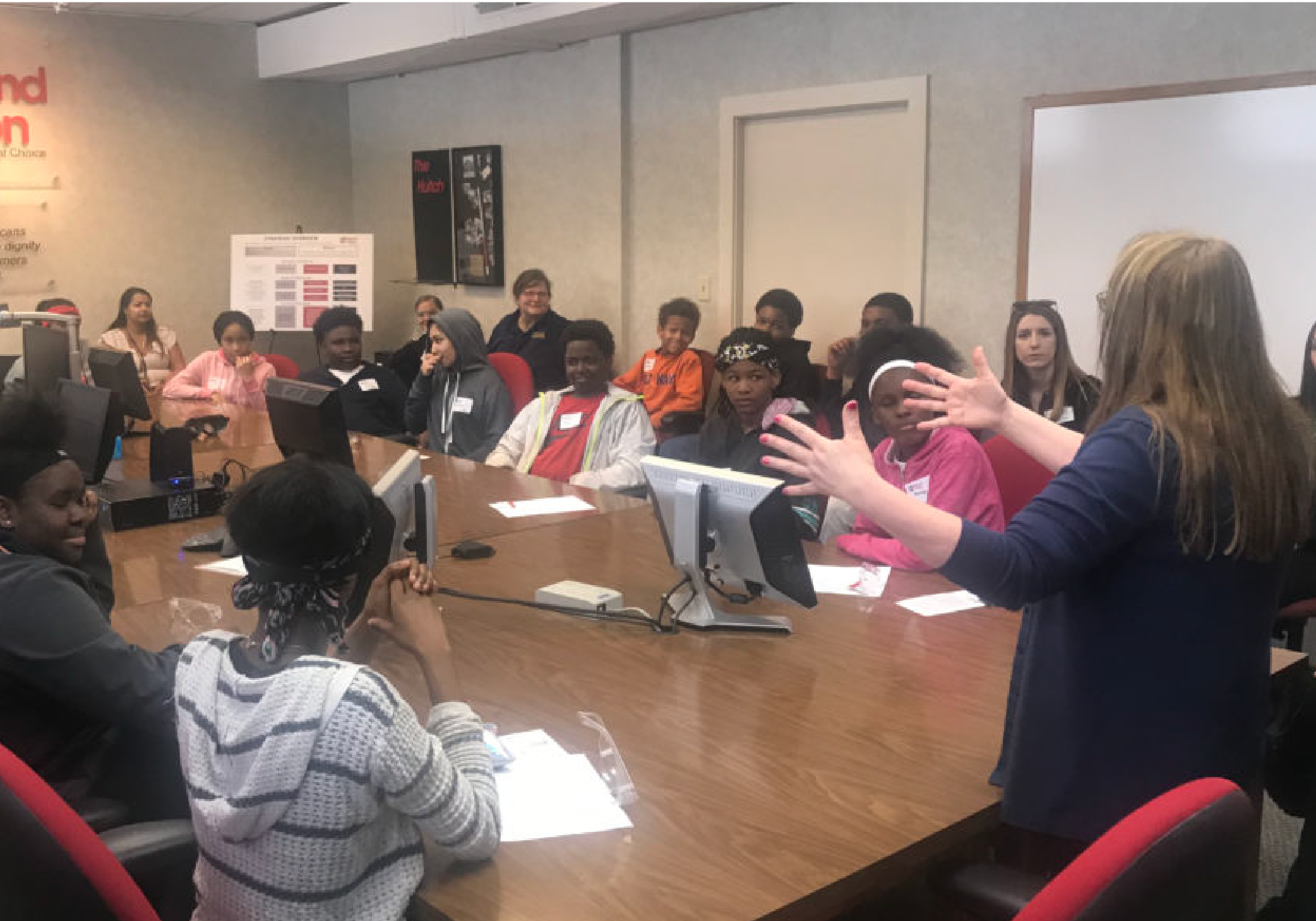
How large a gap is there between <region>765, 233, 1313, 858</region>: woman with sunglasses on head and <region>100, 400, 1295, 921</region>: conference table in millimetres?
189

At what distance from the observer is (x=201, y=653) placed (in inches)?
57.1

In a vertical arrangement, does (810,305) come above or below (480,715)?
above

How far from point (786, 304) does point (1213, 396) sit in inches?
177

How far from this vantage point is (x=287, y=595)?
1492 mm

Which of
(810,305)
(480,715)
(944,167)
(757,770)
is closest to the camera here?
(757,770)

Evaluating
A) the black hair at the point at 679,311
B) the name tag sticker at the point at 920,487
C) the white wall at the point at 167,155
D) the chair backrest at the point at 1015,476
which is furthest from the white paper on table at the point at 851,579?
the white wall at the point at 167,155

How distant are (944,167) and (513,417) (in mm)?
2328

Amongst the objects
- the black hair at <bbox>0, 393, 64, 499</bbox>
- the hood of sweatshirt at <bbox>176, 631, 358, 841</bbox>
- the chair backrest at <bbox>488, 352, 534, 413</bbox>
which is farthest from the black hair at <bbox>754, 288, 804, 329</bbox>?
the hood of sweatshirt at <bbox>176, 631, 358, 841</bbox>

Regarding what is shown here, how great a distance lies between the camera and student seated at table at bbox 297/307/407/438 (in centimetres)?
547

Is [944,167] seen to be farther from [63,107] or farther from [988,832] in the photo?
[63,107]

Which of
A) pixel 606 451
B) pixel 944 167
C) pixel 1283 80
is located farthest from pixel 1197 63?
pixel 606 451

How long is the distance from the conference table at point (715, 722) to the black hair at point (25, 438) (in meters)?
0.43

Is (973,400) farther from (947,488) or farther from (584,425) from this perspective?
(584,425)

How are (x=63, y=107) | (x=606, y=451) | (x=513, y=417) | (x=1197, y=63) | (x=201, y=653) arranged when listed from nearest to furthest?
(x=201, y=653), (x=606, y=451), (x=1197, y=63), (x=513, y=417), (x=63, y=107)
